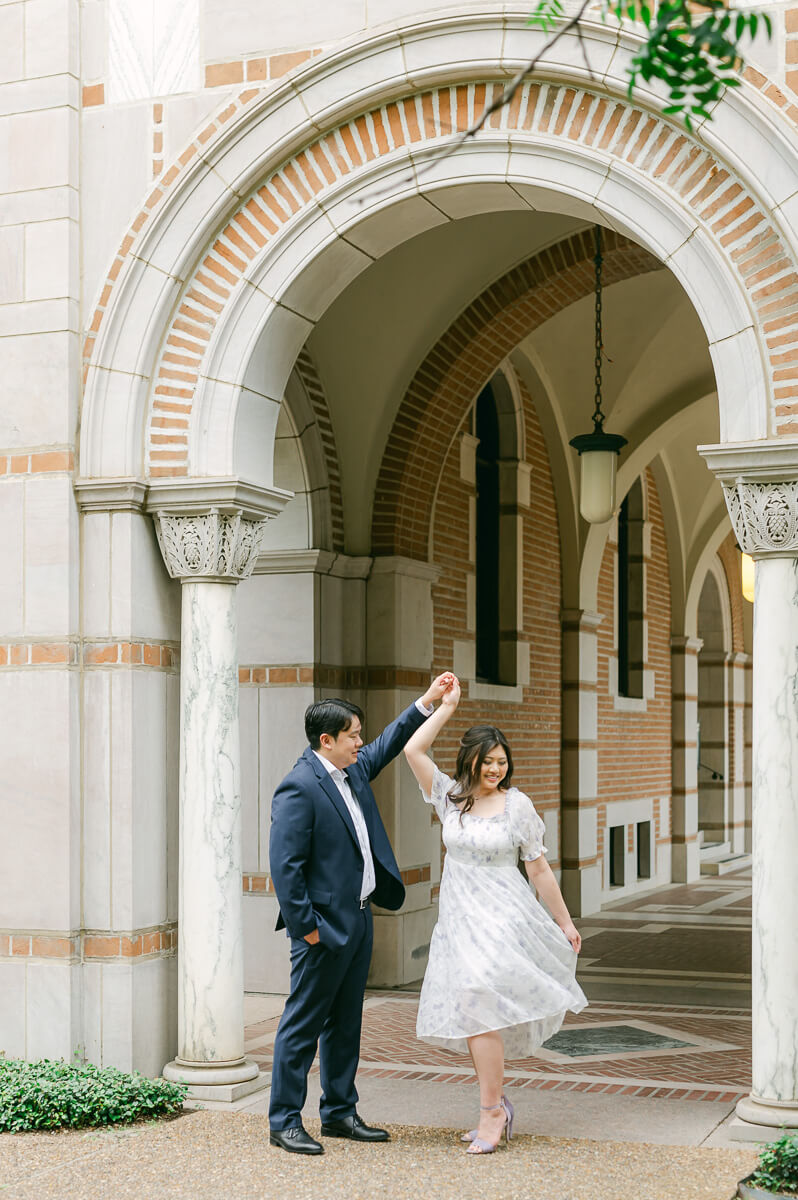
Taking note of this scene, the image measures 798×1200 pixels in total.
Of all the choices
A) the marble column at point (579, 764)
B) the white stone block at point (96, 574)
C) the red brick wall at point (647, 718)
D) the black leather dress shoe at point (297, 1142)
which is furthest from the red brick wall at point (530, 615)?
the black leather dress shoe at point (297, 1142)

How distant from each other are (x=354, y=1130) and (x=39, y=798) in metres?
2.26

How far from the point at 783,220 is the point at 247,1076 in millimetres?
4518

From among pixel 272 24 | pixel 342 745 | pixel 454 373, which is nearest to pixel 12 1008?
pixel 342 745

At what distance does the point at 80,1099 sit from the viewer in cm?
630

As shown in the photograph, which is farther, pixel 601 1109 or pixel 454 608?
pixel 454 608

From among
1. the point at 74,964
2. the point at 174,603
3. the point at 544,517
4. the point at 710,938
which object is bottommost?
the point at 710,938

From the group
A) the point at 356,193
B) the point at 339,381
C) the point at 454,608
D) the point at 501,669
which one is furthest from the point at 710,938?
the point at 356,193

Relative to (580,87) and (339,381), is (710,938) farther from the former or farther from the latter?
(580,87)

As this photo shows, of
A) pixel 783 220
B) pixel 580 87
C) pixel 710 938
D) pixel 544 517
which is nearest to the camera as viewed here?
pixel 783 220

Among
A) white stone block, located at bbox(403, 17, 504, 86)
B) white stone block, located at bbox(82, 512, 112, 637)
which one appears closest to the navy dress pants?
white stone block, located at bbox(82, 512, 112, 637)

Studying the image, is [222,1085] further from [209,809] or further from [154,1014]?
[209,809]

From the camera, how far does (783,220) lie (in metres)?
5.96

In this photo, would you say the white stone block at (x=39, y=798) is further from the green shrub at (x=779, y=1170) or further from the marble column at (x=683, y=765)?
the marble column at (x=683, y=765)

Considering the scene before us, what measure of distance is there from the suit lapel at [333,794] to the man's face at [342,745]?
0.07m
